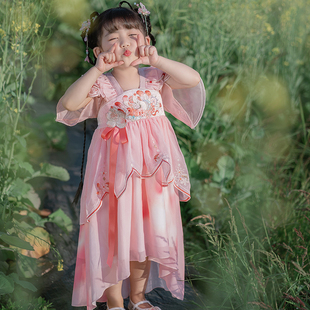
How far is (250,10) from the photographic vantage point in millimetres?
2469

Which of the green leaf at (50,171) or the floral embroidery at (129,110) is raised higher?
the floral embroidery at (129,110)

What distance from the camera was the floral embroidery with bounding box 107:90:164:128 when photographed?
4.37 feet

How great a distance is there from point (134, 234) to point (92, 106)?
559mm

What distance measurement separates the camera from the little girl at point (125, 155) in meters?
1.29

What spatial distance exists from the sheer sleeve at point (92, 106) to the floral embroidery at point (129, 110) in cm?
8

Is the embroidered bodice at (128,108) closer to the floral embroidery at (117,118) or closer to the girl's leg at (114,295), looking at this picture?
the floral embroidery at (117,118)

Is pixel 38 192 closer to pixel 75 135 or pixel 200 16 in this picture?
pixel 75 135

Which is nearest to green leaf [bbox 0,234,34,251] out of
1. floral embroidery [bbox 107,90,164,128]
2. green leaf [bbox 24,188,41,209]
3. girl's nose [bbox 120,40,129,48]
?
floral embroidery [bbox 107,90,164,128]

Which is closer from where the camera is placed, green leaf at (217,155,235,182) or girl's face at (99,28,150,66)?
girl's face at (99,28,150,66)

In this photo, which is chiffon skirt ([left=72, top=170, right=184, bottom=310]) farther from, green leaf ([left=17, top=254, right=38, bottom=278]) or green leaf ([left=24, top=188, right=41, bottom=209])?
green leaf ([left=24, top=188, right=41, bottom=209])

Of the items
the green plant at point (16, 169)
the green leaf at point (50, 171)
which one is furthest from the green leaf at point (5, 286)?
the green leaf at point (50, 171)

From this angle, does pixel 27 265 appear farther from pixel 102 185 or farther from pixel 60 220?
pixel 102 185

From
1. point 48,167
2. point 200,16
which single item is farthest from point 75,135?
point 200,16

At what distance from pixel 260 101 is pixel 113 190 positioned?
192cm
